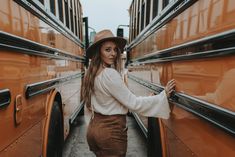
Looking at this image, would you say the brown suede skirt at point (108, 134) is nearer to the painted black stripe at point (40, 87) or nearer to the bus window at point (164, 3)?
the painted black stripe at point (40, 87)

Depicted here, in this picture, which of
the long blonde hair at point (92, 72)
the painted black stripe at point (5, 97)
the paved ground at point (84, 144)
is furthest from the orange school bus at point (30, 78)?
the paved ground at point (84, 144)

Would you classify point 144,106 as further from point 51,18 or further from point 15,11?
point 51,18

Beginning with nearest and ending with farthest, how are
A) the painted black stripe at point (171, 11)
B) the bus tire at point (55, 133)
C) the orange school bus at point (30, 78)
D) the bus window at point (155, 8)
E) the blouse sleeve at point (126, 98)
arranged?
the orange school bus at point (30, 78), the painted black stripe at point (171, 11), the blouse sleeve at point (126, 98), the bus tire at point (55, 133), the bus window at point (155, 8)

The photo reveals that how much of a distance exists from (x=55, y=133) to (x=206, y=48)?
2188 millimetres

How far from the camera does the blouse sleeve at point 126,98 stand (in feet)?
8.48

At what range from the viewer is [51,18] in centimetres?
357

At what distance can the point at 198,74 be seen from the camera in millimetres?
2127

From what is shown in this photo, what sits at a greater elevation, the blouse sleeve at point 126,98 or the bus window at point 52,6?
the bus window at point 52,6

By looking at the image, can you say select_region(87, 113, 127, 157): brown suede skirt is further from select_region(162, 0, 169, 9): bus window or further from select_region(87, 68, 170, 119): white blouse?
select_region(162, 0, 169, 9): bus window

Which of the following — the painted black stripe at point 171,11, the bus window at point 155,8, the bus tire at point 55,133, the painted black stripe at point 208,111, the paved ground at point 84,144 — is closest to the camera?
the painted black stripe at point 208,111

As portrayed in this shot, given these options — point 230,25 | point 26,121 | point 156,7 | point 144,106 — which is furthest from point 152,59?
point 230,25

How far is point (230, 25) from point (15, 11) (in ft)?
4.23

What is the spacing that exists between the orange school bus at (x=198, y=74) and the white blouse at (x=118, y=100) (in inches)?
5.8

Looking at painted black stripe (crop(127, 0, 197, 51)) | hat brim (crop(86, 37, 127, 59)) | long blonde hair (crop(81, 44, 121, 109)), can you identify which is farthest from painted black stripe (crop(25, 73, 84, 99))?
painted black stripe (crop(127, 0, 197, 51))
